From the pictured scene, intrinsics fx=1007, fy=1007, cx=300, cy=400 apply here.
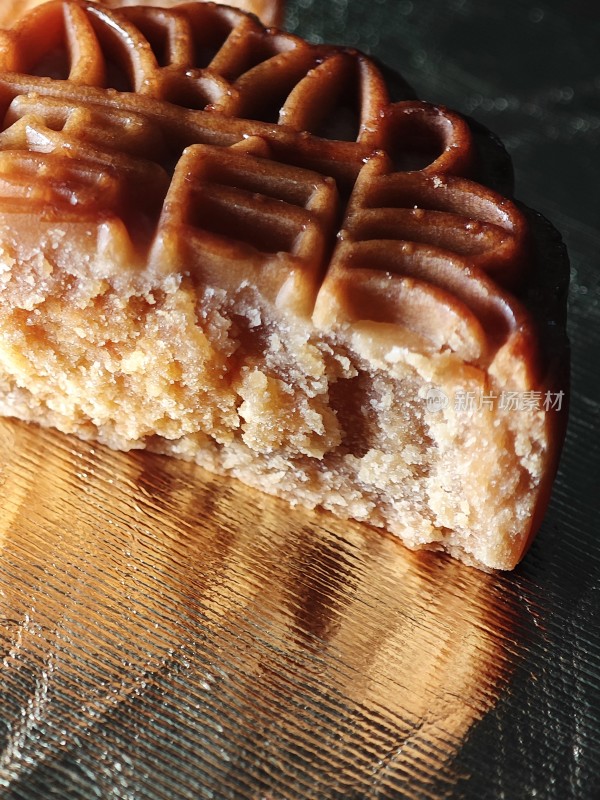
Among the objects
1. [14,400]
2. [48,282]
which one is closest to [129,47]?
[48,282]

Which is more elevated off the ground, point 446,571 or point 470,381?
point 470,381

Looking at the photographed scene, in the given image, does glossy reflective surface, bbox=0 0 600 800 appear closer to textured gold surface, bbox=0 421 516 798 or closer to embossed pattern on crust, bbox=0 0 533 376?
textured gold surface, bbox=0 421 516 798

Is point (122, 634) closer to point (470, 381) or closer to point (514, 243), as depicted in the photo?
point (470, 381)

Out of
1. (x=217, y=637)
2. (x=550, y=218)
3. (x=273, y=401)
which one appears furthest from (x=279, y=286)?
(x=550, y=218)

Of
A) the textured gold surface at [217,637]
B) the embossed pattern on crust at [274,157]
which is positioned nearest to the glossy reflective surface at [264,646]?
the textured gold surface at [217,637]

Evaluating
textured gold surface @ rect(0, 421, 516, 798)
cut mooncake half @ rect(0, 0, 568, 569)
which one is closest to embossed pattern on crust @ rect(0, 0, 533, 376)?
cut mooncake half @ rect(0, 0, 568, 569)

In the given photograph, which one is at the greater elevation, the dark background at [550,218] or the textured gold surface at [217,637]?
the dark background at [550,218]

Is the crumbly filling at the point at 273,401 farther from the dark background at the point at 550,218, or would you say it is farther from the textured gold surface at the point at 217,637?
the dark background at the point at 550,218
